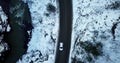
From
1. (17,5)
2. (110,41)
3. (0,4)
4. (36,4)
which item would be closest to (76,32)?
(110,41)

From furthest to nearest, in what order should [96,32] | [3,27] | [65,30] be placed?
[3,27]
[65,30]
[96,32]

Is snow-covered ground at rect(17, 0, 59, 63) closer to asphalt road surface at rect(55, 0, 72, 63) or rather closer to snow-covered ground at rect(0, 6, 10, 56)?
asphalt road surface at rect(55, 0, 72, 63)

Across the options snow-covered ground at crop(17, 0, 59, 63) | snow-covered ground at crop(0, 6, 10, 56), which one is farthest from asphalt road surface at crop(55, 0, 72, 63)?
snow-covered ground at crop(0, 6, 10, 56)

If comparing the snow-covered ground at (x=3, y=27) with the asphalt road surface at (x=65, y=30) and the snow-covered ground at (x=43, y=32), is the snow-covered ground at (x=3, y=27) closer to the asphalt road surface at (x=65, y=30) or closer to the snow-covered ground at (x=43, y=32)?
the snow-covered ground at (x=43, y=32)

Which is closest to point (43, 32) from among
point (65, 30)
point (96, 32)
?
point (65, 30)

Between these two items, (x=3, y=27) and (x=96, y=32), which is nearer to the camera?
(x=96, y=32)

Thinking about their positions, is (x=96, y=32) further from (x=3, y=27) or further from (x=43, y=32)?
(x=3, y=27)
